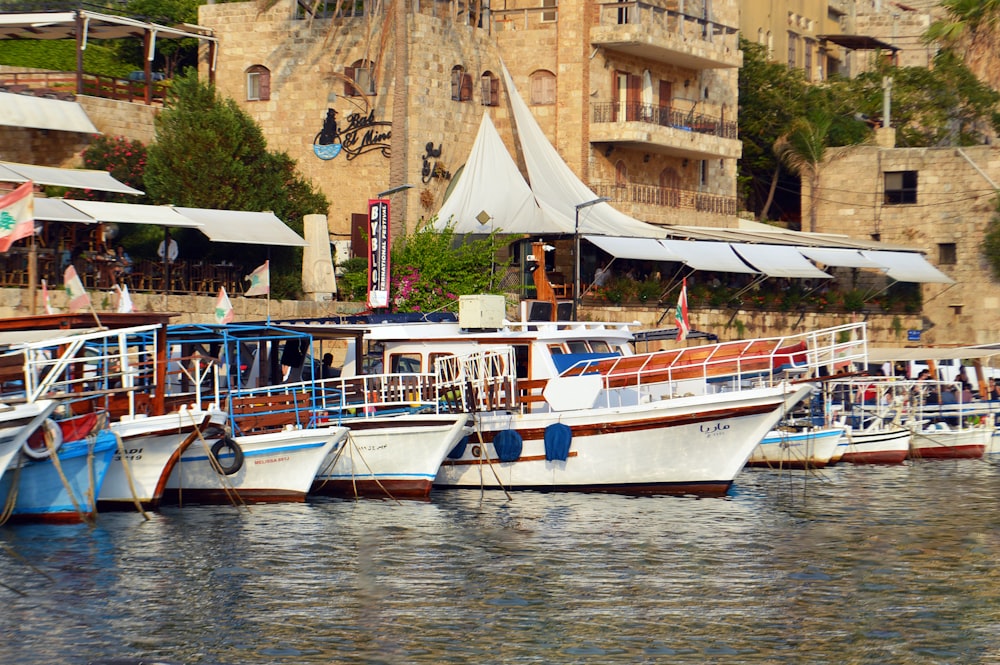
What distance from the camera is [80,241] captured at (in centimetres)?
3728

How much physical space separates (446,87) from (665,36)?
7.36 m

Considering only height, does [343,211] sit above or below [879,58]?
below

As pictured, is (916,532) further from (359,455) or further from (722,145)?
(722,145)

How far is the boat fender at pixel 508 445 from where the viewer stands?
26.3 m

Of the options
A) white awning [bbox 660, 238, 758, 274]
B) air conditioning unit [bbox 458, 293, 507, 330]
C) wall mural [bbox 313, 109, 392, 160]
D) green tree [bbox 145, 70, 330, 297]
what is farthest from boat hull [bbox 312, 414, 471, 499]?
white awning [bbox 660, 238, 758, 274]

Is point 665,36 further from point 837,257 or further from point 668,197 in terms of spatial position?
point 837,257

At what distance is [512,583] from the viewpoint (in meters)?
18.8

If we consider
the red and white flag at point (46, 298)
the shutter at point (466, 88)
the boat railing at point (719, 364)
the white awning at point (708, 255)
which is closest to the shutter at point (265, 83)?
the shutter at point (466, 88)

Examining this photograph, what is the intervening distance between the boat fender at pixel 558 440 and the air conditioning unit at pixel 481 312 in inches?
94.6

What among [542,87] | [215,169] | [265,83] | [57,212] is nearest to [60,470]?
[57,212]

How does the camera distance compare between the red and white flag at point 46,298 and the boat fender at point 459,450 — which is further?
the red and white flag at point 46,298

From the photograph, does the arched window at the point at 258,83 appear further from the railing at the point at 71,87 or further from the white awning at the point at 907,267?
the white awning at the point at 907,267

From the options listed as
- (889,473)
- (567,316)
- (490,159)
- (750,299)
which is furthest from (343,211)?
(889,473)

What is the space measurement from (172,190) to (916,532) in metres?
22.6
